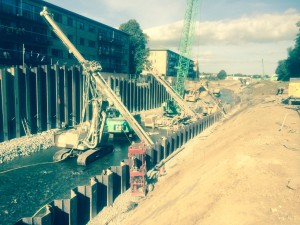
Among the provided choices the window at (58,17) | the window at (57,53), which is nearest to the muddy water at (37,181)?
the window at (57,53)

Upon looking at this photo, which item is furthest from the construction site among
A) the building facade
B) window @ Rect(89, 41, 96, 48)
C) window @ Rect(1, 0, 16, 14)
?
window @ Rect(89, 41, 96, 48)

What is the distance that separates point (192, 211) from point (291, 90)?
115 feet

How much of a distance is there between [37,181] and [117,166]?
6510 mm

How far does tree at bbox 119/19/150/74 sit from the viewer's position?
6975 centimetres

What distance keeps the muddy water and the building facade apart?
17.5m

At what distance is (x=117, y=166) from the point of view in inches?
594

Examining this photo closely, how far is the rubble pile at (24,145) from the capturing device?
802 inches

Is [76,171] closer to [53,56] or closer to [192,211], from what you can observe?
[192,211]

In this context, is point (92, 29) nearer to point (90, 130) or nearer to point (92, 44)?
point (92, 44)

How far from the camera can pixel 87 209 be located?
1264 centimetres

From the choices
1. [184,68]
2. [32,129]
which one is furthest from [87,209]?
[184,68]

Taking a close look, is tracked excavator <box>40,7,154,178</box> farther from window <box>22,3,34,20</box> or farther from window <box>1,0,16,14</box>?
window <box>22,3,34,20</box>

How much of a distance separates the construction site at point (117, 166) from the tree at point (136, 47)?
35.5 metres

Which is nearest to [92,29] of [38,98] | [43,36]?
[43,36]
